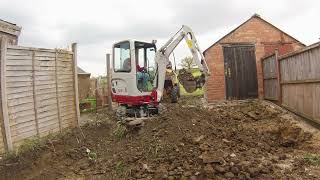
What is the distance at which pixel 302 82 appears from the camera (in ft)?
36.1

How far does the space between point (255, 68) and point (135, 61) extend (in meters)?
6.17

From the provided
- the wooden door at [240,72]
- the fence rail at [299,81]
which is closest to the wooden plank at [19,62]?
the fence rail at [299,81]

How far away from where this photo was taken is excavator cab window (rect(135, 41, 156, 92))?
13.9 metres

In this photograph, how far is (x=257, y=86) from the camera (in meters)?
17.2

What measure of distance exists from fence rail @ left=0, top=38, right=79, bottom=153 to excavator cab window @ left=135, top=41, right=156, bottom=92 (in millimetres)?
2636

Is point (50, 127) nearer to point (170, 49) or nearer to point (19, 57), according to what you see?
point (19, 57)

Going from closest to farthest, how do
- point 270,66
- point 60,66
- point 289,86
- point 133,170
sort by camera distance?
point 133,170
point 60,66
point 289,86
point 270,66

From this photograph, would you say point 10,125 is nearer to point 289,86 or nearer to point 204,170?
point 204,170

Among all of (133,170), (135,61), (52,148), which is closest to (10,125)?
(52,148)

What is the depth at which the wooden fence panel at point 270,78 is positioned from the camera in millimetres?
14523

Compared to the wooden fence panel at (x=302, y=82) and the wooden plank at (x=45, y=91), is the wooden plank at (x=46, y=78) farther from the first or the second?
the wooden fence panel at (x=302, y=82)

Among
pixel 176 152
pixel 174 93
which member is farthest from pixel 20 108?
pixel 174 93

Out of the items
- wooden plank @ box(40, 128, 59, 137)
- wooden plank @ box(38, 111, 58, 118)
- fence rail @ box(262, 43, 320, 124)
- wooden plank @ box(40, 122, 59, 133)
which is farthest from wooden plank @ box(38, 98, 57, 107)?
fence rail @ box(262, 43, 320, 124)

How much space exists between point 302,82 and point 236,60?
21.7ft
